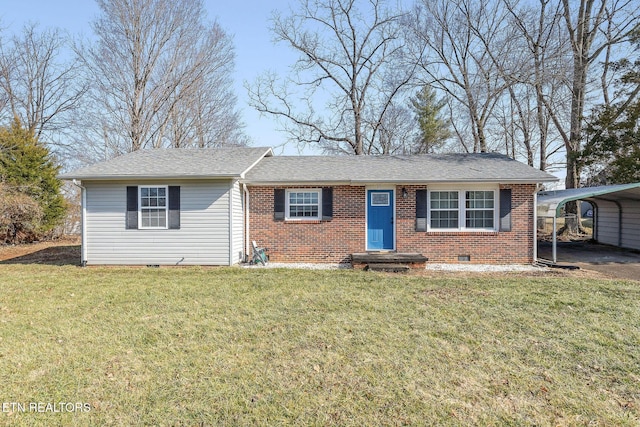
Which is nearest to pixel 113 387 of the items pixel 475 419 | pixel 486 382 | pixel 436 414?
pixel 436 414

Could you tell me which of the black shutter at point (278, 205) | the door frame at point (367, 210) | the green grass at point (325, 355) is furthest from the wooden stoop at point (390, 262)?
the black shutter at point (278, 205)

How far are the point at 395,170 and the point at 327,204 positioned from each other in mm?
2508

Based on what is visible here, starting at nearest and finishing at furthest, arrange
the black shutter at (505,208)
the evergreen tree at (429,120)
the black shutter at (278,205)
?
the black shutter at (505,208) → the black shutter at (278,205) → the evergreen tree at (429,120)

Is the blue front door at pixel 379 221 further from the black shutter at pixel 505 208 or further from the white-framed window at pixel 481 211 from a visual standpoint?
the black shutter at pixel 505 208

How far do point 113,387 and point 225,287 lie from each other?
4123 millimetres

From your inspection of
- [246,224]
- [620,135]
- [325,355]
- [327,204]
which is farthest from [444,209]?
[620,135]

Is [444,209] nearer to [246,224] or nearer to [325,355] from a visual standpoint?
[246,224]

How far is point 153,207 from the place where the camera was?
401 inches

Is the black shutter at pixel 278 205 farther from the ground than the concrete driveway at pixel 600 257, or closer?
farther from the ground

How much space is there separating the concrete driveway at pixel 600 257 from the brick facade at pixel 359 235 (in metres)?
1.78

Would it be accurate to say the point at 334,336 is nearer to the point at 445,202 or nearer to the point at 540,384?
the point at 540,384

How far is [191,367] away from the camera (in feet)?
12.8

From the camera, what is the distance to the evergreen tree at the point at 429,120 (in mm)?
25922

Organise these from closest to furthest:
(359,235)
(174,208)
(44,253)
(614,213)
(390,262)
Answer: (390,262)
(174,208)
(359,235)
(44,253)
(614,213)
